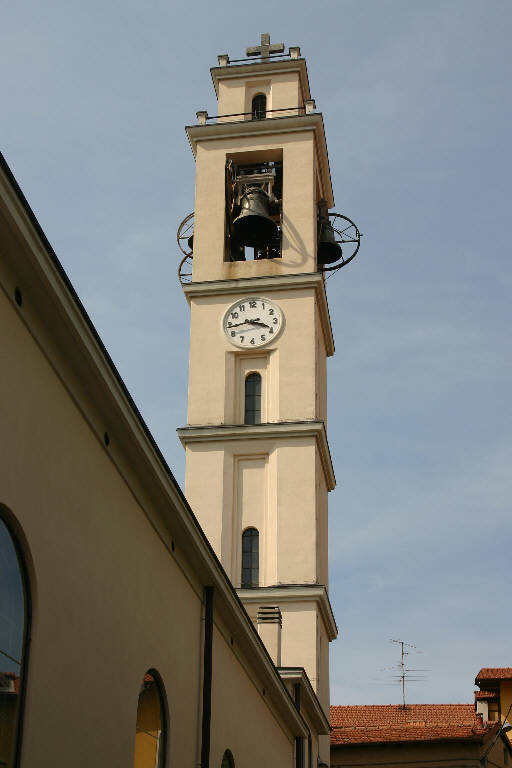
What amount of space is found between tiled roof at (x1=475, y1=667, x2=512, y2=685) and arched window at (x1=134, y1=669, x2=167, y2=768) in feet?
87.1

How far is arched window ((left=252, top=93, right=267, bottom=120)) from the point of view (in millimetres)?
35781

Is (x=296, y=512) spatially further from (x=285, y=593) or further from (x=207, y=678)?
(x=207, y=678)

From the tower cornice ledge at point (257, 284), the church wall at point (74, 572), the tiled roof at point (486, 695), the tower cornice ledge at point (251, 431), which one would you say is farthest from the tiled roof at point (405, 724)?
the church wall at point (74, 572)

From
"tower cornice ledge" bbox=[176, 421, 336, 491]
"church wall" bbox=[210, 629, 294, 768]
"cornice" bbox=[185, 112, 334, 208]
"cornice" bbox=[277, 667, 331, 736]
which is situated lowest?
"church wall" bbox=[210, 629, 294, 768]

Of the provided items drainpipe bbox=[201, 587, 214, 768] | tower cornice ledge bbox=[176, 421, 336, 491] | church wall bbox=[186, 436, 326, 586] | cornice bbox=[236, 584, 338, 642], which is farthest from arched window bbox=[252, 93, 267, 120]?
drainpipe bbox=[201, 587, 214, 768]

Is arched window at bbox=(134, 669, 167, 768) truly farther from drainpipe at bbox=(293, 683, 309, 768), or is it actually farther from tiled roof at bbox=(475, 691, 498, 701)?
tiled roof at bbox=(475, 691, 498, 701)

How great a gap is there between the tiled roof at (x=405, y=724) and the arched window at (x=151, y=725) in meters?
21.7

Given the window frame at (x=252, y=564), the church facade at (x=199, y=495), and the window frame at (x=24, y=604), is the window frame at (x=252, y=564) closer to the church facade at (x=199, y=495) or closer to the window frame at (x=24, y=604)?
the church facade at (x=199, y=495)

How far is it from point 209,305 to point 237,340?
4.33ft

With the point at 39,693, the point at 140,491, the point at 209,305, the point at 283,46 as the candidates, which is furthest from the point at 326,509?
the point at 39,693

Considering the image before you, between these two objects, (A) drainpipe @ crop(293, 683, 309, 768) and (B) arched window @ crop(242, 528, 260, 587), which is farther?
(B) arched window @ crop(242, 528, 260, 587)

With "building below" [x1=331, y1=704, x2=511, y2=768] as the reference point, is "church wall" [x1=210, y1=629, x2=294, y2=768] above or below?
below

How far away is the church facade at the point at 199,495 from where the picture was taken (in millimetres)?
10227

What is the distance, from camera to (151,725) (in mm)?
13875
